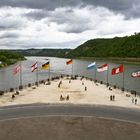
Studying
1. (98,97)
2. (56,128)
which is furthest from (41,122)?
(98,97)

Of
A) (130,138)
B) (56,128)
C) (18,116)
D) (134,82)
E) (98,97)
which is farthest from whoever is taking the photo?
(134,82)

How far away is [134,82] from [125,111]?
69221mm

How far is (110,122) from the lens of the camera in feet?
129

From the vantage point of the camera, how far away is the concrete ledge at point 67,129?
3469 cm

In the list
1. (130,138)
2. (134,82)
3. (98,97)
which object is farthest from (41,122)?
(134,82)

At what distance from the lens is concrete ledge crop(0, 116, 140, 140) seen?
34.7 metres

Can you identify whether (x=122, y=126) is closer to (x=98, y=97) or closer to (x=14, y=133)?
(x=14, y=133)

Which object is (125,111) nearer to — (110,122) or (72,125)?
(110,122)

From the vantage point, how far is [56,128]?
37188 mm

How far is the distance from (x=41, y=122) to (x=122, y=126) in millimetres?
9495

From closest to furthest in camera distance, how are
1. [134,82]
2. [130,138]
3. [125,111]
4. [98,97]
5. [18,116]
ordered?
1. [130,138]
2. [18,116]
3. [125,111]
4. [98,97]
5. [134,82]

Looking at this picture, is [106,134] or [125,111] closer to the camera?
[106,134]

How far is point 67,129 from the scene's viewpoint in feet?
121

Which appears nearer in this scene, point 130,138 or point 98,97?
point 130,138
